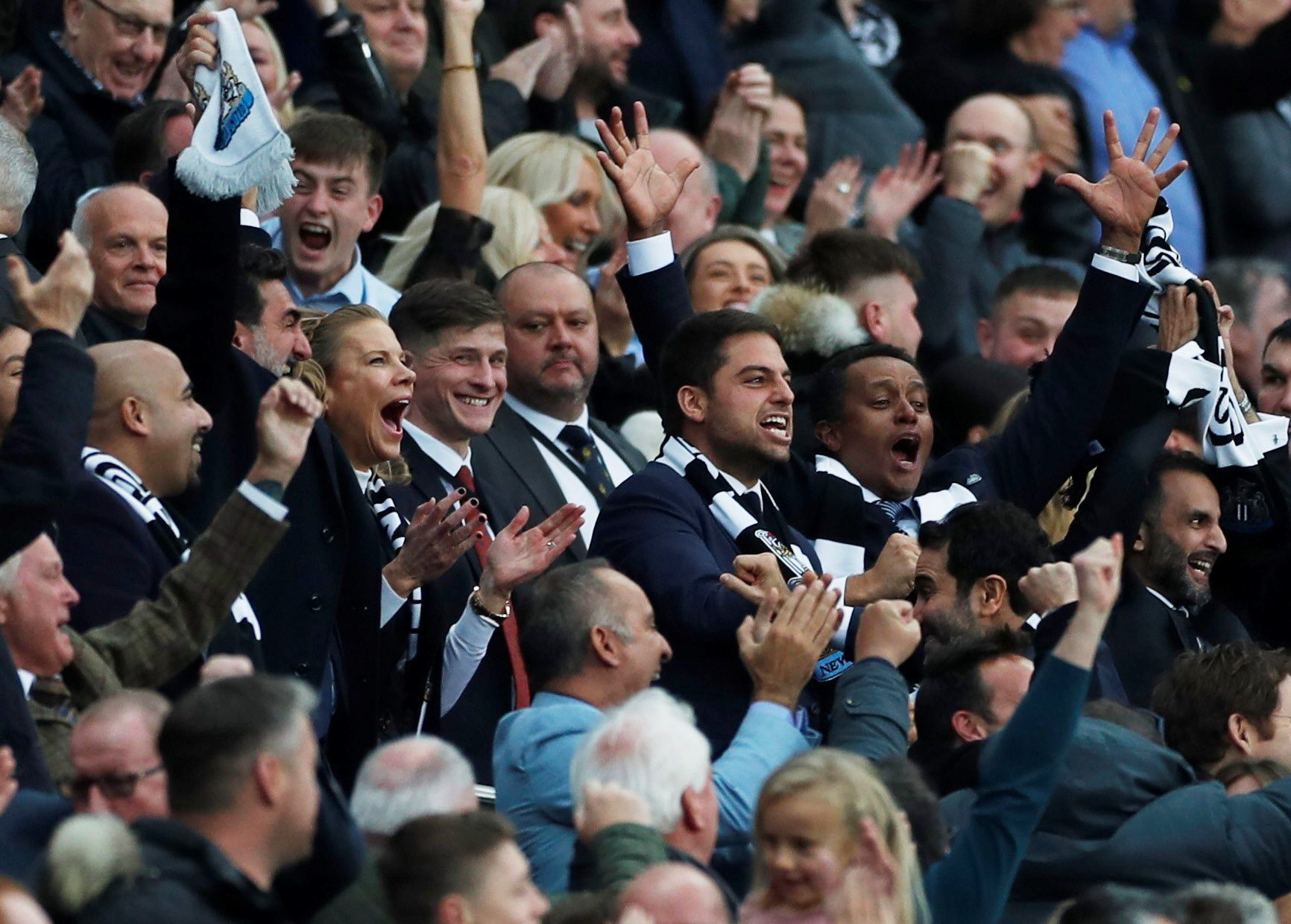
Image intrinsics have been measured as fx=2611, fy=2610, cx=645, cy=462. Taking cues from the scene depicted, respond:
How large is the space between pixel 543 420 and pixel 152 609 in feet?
7.60

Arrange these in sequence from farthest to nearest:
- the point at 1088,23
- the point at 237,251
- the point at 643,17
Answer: the point at 1088,23, the point at 643,17, the point at 237,251

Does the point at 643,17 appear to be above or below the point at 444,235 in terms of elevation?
below

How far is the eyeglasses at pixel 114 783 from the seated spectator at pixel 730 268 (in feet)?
13.6

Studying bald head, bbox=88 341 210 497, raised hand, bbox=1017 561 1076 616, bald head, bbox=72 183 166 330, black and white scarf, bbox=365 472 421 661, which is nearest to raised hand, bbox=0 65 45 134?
bald head, bbox=72 183 166 330

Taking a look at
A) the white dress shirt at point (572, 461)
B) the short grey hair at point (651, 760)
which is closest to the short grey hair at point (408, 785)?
the short grey hair at point (651, 760)

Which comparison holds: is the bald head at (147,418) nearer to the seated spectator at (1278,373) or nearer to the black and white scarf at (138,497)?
the black and white scarf at (138,497)

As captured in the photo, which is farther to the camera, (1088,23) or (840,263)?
(1088,23)

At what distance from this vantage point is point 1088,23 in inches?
451

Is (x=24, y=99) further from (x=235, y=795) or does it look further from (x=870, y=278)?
(x=235, y=795)

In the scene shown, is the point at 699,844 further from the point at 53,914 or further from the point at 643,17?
the point at 643,17

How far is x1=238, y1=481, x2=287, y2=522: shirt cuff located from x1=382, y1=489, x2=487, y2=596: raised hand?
1112 millimetres

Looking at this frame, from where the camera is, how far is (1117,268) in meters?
6.77

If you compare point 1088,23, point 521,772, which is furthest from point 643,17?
point 521,772

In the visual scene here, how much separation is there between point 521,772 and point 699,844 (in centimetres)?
64
